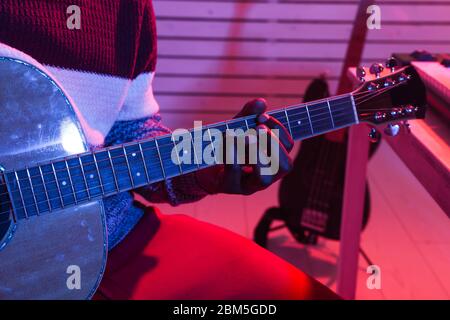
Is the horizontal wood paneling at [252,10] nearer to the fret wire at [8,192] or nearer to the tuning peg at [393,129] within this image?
the tuning peg at [393,129]

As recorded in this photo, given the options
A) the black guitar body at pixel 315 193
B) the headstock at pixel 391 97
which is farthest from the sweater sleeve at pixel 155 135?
the black guitar body at pixel 315 193

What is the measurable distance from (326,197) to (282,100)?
5.24 ft

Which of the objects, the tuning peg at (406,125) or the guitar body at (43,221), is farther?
the tuning peg at (406,125)

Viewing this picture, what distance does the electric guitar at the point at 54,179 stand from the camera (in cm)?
90

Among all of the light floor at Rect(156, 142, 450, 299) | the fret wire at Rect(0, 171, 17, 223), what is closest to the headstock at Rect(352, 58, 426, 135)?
the fret wire at Rect(0, 171, 17, 223)

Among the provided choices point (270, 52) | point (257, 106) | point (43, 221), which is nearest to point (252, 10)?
point (270, 52)

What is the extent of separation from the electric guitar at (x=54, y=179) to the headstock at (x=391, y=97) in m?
Result: 0.15

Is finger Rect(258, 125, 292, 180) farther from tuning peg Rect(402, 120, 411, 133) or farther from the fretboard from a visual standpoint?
tuning peg Rect(402, 120, 411, 133)

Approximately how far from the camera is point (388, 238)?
2.49 metres

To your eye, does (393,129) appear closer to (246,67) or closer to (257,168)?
(257,168)

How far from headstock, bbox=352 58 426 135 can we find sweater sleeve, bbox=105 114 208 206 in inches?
18.0

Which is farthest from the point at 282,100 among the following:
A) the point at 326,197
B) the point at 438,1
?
the point at 326,197

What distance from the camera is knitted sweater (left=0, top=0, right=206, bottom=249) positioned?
0.98 m
